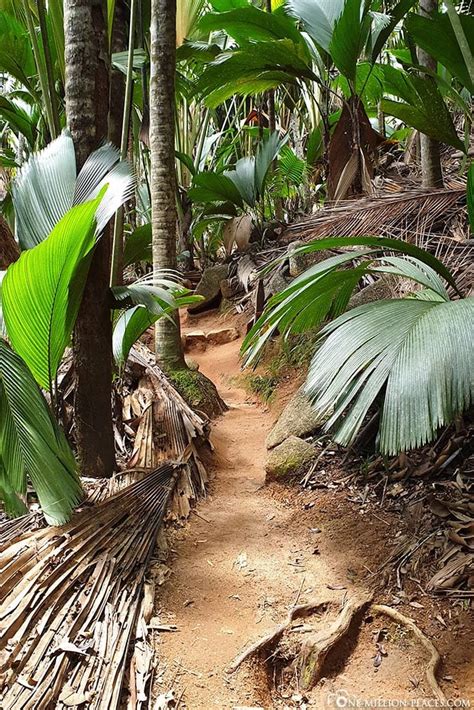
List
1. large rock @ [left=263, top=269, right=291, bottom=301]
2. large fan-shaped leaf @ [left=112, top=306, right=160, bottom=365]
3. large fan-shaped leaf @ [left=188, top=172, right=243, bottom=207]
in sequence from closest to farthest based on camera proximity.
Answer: large fan-shaped leaf @ [left=112, top=306, right=160, bottom=365] → large rock @ [left=263, top=269, right=291, bottom=301] → large fan-shaped leaf @ [left=188, top=172, right=243, bottom=207]

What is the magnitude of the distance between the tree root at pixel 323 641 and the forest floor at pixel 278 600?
0.02 metres

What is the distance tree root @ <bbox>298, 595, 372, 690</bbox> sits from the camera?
1.39 meters

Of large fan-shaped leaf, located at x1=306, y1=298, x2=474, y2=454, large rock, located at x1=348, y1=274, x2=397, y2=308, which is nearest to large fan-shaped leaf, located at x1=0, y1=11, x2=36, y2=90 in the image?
large rock, located at x1=348, y1=274, x2=397, y2=308

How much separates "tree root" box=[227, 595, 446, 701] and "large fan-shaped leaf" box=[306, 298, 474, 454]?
49 cm

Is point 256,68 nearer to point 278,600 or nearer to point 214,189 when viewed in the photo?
point 214,189

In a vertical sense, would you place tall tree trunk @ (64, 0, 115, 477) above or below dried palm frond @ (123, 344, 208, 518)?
above

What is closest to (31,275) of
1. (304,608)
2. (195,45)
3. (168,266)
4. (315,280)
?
(315,280)

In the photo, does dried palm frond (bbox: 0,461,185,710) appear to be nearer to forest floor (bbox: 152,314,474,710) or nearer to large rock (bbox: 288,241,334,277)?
forest floor (bbox: 152,314,474,710)

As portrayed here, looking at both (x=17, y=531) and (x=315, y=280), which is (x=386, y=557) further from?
(x=17, y=531)

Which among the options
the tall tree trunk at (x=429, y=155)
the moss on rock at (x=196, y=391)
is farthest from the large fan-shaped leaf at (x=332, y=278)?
the tall tree trunk at (x=429, y=155)

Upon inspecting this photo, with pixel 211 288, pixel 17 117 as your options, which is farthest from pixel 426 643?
pixel 211 288

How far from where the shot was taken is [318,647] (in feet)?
4.65

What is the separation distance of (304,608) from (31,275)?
1.24 m

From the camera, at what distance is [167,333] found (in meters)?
3.47
